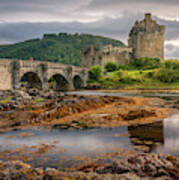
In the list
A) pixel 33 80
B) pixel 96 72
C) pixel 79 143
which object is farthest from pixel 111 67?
pixel 79 143

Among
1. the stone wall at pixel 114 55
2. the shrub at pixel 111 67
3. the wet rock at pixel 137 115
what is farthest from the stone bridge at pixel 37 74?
the wet rock at pixel 137 115

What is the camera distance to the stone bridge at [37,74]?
36094 mm

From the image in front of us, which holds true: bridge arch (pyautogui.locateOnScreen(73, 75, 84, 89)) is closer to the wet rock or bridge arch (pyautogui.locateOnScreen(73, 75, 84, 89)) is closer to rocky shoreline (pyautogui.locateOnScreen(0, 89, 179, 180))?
rocky shoreline (pyautogui.locateOnScreen(0, 89, 179, 180))

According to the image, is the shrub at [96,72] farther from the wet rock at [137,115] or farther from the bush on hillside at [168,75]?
the wet rock at [137,115]

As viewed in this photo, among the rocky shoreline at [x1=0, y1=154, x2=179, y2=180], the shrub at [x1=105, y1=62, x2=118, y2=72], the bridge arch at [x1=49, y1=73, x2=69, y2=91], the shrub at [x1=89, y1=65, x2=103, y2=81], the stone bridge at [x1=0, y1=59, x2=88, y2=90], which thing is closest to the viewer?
the rocky shoreline at [x1=0, y1=154, x2=179, y2=180]

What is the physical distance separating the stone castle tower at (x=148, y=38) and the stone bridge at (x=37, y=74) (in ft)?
109

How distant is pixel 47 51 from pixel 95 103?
151691 millimetres

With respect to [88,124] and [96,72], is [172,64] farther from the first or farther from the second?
[88,124]

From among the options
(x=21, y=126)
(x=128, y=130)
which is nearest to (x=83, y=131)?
(x=128, y=130)

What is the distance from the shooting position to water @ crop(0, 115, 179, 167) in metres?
8.99

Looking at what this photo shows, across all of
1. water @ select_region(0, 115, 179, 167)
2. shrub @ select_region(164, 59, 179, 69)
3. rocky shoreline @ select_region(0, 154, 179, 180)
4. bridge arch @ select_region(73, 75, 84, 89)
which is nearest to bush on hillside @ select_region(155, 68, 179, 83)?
shrub @ select_region(164, 59, 179, 69)

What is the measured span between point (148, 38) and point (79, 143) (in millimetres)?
89504

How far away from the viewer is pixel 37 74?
4572 centimetres

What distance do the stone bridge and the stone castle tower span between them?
3326cm
